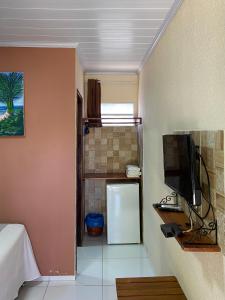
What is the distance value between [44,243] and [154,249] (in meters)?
1.17

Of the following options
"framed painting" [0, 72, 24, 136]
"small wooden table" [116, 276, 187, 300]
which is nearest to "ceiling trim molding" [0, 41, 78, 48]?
"framed painting" [0, 72, 24, 136]

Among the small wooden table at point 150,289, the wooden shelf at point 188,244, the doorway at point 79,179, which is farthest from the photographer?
the doorway at point 79,179

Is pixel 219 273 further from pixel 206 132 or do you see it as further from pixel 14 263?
pixel 14 263

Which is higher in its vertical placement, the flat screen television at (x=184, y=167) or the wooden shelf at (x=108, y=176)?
the flat screen television at (x=184, y=167)

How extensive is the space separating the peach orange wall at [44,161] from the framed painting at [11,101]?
0.06m

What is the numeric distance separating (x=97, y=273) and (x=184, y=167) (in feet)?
6.69

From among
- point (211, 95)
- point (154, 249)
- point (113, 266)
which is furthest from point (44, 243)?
point (211, 95)

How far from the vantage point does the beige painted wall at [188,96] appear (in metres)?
1.31

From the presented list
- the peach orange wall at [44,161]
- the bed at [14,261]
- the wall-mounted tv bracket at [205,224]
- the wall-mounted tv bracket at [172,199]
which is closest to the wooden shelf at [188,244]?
the wall-mounted tv bracket at [205,224]

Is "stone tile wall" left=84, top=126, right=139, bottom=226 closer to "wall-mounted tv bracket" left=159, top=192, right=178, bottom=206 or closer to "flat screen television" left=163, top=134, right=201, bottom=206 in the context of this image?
"wall-mounted tv bracket" left=159, top=192, right=178, bottom=206

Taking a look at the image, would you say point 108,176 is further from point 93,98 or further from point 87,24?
point 87,24

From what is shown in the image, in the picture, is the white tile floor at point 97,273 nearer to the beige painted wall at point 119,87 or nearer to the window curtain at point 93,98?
the window curtain at point 93,98

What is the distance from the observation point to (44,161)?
2854mm

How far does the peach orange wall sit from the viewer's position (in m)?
2.82
